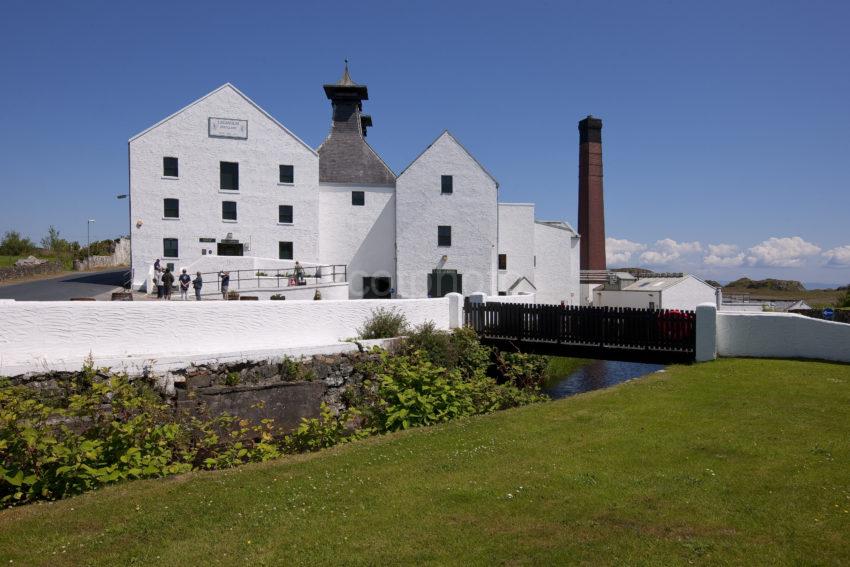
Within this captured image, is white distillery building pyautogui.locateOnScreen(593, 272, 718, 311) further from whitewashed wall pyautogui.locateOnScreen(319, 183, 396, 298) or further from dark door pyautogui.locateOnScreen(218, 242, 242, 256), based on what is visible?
dark door pyautogui.locateOnScreen(218, 242, 242, 256)

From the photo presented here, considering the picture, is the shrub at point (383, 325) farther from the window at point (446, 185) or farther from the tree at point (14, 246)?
the tree at point (14, 246)

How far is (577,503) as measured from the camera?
22.0 feet

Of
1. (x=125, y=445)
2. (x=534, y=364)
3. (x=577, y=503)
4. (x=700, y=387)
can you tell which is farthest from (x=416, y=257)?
(x=577, y=503)

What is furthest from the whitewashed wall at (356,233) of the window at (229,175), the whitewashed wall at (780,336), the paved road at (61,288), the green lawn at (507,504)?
the green lawn at (507,504)

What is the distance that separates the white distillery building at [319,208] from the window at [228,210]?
6.9 inches

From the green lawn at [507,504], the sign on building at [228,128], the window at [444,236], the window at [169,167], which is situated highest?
the sign on building at [228,128]

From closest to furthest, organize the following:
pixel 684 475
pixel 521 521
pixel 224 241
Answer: pixel 521 521, pixel 684 475, pixel 224 241

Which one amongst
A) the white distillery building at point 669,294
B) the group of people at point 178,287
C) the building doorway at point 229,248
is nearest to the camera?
the group of people at point 178,287

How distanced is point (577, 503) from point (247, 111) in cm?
3270

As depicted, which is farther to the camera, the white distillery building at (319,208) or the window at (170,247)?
the window at (170,247)

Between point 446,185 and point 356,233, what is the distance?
21.9 ft

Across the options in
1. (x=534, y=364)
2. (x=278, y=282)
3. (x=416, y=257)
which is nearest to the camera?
(x=534, y=364)

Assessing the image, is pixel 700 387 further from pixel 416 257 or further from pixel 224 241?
pixel 224 241

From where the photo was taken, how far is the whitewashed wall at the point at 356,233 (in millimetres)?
36969
